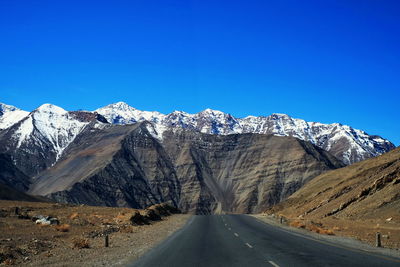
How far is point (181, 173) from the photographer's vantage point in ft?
597

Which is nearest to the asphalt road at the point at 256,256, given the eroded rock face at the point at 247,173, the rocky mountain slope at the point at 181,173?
the rocky mountain slope at the point at 181,173

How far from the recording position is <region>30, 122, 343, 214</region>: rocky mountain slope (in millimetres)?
152500

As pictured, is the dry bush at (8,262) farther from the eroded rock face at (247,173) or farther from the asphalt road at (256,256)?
the eroded rock face at (247,173)

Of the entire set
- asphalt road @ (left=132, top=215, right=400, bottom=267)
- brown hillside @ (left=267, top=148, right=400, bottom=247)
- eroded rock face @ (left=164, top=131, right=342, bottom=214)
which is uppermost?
eroded rock face @ (left=164, top=131, right=342, bottom=214)

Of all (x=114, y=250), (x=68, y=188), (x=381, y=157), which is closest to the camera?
(x=114, y=250)

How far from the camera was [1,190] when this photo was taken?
295ft

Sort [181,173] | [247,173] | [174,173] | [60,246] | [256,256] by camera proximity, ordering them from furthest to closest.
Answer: [181,173]
[174,173]
[247,173]
[60,246]
[256,256]

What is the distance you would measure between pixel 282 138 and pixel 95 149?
276 feet

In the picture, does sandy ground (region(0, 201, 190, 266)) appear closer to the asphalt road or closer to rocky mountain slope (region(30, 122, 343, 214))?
the asphalt road

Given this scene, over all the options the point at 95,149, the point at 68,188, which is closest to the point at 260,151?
the point at 95,149

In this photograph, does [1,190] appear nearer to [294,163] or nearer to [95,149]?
[95,149]

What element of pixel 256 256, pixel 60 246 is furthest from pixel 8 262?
pixel 256 256

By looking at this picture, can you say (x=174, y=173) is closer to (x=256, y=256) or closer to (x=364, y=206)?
(x=364, y=206)

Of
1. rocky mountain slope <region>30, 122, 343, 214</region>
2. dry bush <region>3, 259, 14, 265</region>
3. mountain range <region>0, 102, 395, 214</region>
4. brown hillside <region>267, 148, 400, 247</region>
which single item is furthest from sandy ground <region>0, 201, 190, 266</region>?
rocky mountain slope <region>30, 122, 343, 214</region>
